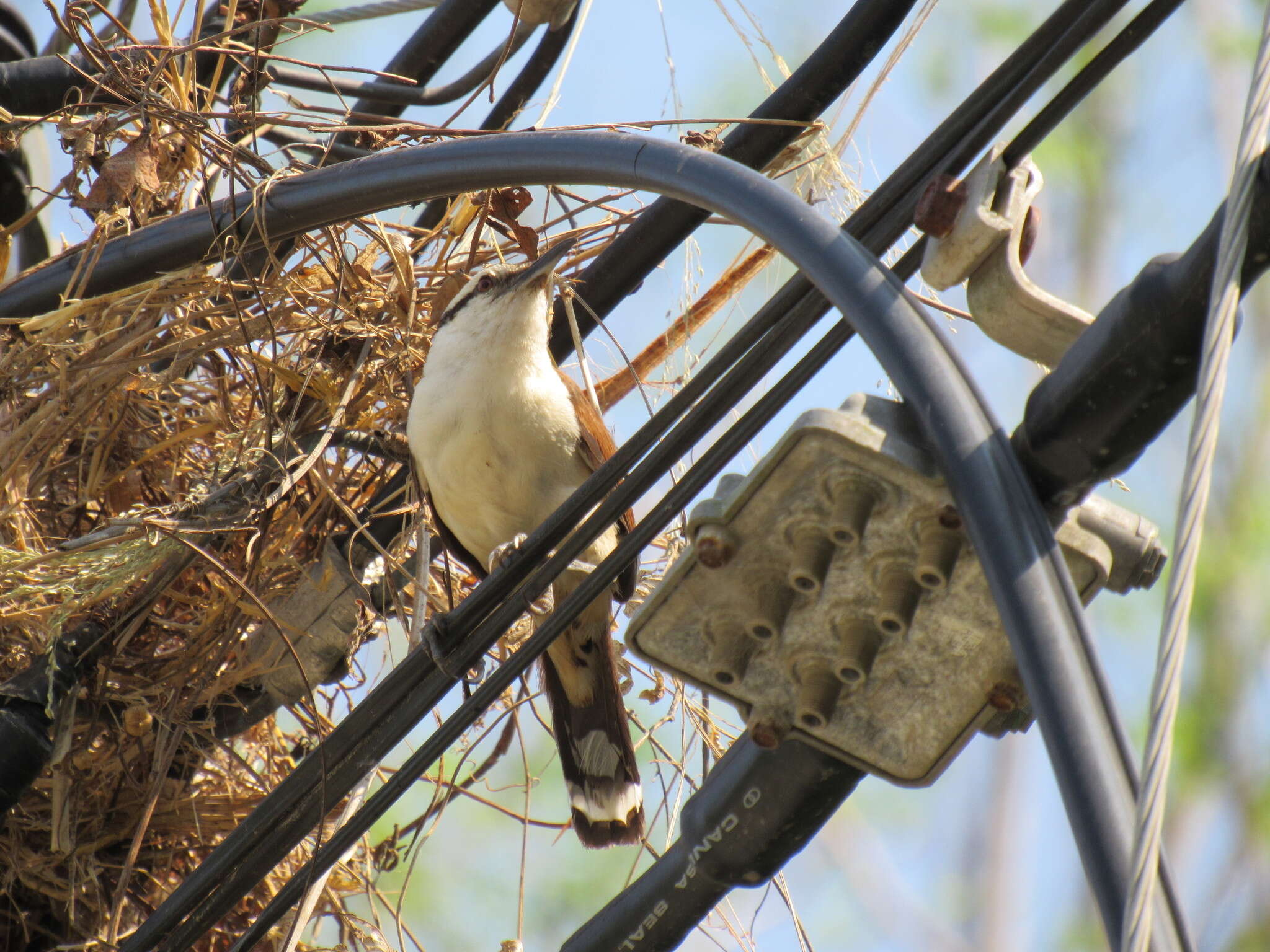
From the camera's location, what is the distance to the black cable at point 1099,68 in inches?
80.4

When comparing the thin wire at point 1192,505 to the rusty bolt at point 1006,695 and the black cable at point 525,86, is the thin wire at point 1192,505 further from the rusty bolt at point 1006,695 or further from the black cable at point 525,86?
the black cable at point 525,86

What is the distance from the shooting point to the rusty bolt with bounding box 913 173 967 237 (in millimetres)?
1989

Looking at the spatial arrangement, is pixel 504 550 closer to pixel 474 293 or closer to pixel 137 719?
pixel 474 293

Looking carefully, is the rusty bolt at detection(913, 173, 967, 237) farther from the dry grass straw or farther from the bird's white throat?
the bird's white throat

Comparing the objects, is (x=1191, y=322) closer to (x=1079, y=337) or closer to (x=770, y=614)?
(x=1079, y=337)

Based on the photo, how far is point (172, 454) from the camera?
4.12 meters

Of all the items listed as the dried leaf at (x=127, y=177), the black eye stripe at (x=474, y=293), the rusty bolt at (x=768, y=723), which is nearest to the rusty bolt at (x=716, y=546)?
the rusty bolt at (x=768, y=723)

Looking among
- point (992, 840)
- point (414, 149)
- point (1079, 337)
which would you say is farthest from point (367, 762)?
point (992, 840)

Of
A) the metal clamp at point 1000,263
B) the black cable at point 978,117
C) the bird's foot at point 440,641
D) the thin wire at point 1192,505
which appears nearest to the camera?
the thin wire at point 1192,505

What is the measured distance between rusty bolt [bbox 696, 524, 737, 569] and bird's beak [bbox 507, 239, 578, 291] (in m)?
2.11

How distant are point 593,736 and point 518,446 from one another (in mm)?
1086

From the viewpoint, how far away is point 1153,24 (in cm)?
213

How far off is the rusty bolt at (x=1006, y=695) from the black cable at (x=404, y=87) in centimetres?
307

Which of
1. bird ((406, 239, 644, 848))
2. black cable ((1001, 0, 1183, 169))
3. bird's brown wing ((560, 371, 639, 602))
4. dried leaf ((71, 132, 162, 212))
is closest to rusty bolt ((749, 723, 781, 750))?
black cable ((1001, 0, 1183, 169))
